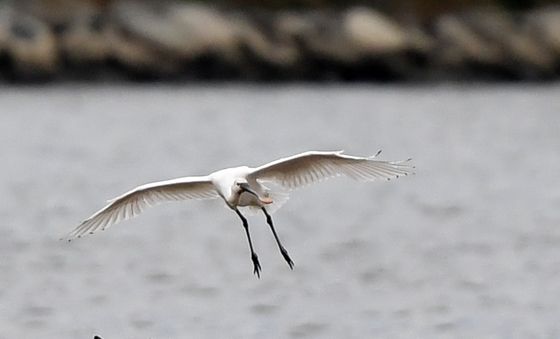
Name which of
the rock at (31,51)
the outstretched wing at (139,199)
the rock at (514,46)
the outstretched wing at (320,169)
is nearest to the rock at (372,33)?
the rock at (514,46)

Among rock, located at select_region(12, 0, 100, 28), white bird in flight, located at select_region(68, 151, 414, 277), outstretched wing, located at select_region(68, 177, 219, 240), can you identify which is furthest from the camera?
rock, located at select_region(12, 0, 100, 28)

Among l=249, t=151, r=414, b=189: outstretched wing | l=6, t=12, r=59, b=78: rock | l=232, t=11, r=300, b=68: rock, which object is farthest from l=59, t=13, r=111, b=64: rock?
l=249, t=151, r=414, b=189: outstretched wing

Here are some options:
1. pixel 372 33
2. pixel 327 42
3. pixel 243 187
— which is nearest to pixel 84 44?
pixel 327 42

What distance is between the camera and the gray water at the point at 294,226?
47.8 ft

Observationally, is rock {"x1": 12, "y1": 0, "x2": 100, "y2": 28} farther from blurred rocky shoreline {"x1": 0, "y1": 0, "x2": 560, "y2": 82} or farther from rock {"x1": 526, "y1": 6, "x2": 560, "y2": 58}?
rock {"x1": 526, "y1": 6, "x2": 560, "y2": 58}

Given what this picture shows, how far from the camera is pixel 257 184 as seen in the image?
11.0 meters

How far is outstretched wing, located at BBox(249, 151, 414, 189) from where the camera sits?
10.9 metres

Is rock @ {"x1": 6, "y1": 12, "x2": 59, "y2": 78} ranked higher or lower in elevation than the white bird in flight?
higher

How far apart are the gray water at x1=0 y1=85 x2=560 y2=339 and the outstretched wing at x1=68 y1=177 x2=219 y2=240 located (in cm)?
226

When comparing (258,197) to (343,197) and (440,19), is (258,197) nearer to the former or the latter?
(343,197)

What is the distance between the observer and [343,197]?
861 inches

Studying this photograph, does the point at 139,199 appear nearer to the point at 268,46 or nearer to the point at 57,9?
the point at 268,46

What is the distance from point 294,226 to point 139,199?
314 inches

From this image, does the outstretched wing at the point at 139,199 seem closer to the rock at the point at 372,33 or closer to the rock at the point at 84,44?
the rock at the point at 372,33
